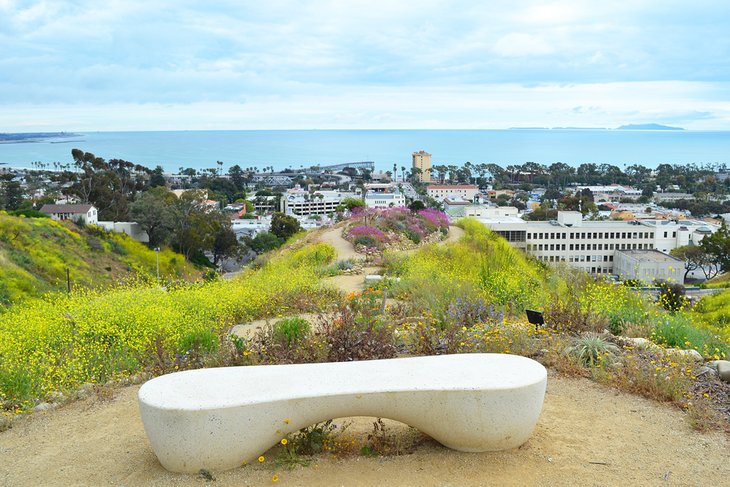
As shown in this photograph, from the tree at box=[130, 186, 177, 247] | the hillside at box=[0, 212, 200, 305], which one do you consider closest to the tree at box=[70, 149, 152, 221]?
the tree at box=[130, 186, 177, 247]

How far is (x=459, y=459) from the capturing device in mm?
A: 3957

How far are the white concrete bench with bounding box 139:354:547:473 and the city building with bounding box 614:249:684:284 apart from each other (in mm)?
23151

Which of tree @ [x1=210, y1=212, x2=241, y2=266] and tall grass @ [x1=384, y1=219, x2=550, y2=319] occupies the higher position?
tall grass @ [x1=384, y1=219, x2=550, y2=319]

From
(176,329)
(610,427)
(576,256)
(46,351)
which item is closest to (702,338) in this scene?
(610,427)

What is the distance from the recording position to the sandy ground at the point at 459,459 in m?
3.75

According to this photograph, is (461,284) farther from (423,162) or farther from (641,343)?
(423,162)

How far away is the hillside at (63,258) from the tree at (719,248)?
25088 millimetres

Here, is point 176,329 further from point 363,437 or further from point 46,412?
point 363,437

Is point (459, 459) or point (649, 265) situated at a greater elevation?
point (459, 459)

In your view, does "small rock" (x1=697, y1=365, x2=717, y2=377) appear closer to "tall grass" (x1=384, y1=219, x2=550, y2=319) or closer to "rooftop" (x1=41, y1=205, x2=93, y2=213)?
"tall grass" (x1=384, y1=219, x2=550, y2=319)

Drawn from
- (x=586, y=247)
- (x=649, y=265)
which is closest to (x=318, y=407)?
(x=649, y=265)

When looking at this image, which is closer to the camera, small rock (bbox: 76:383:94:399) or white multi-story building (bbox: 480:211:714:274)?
small rock (bbox: 76:383:94:399)

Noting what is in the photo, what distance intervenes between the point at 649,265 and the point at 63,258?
24.1 metres

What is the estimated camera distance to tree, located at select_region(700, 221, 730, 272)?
31.9 metres
